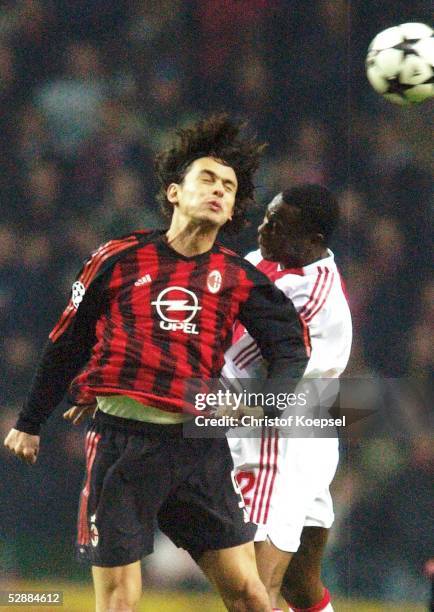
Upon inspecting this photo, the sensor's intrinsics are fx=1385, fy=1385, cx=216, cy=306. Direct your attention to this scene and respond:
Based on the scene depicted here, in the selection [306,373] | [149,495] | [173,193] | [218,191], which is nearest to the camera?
[149,495]

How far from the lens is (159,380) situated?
139 inches

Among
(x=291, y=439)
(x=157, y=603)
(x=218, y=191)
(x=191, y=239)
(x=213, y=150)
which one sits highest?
(x=213, y=150)

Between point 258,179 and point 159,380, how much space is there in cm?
235

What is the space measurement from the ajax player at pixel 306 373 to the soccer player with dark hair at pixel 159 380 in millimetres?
361

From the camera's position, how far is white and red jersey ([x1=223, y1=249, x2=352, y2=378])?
4086 mm

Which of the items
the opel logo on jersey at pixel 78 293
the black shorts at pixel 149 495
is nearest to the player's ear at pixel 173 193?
the opel logo on jersey at pixel 78 293

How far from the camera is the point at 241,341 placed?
13.5 feet

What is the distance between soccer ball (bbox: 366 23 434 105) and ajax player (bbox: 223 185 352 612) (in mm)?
760

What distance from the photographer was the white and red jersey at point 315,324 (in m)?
4.09

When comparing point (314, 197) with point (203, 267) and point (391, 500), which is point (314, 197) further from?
point (391, 500)

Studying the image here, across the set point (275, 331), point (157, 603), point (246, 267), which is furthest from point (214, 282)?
point (157, 603)

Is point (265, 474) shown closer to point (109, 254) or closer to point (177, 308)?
point (177, 308)

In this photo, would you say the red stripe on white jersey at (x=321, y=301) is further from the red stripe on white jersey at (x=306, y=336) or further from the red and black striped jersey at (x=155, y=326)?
the red and black striped jersey at (x=155, y=326)

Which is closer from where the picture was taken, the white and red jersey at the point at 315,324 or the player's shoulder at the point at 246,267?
the player's shoulder at the point at 246,267
